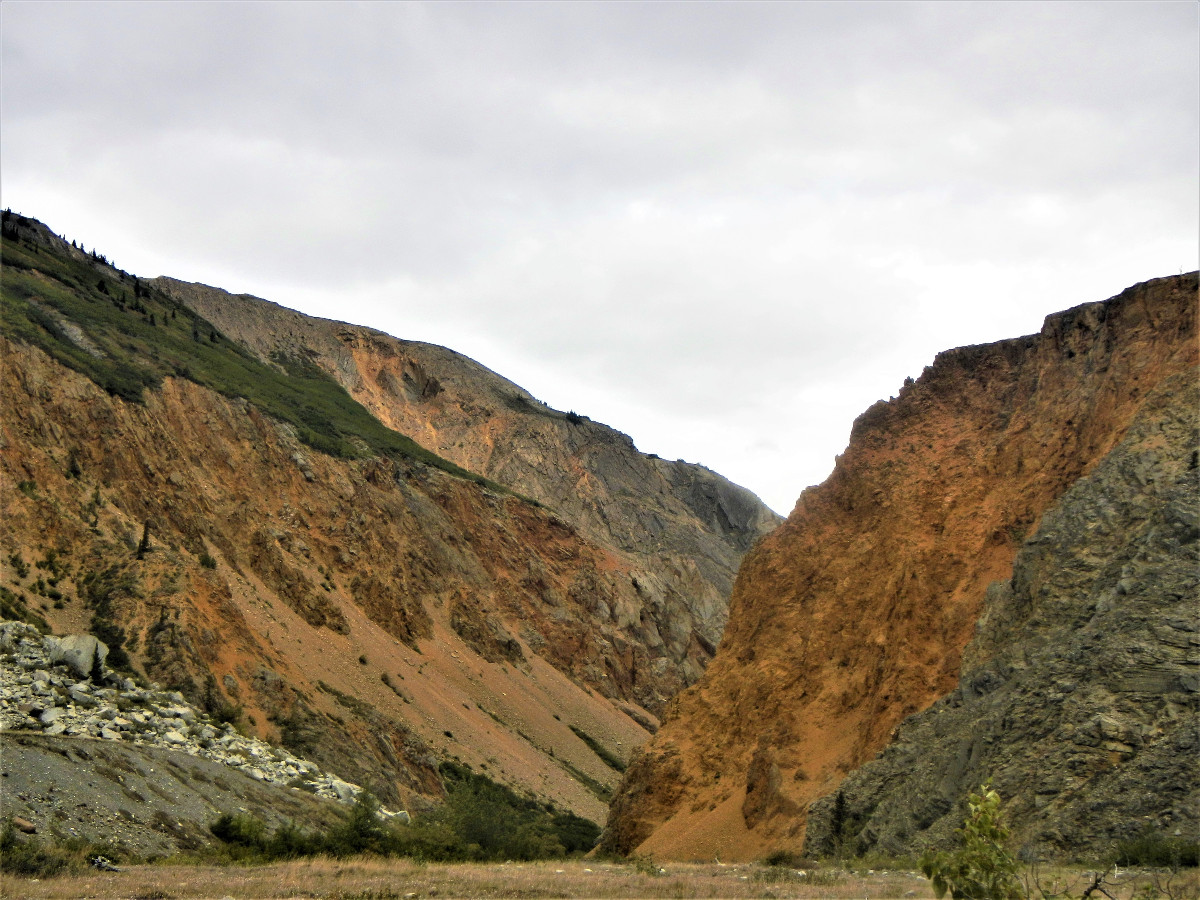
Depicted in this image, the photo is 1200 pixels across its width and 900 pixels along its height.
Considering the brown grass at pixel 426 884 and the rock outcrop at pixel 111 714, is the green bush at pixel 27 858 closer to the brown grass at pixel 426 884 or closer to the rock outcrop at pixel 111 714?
the brown grass at pixel 426 884

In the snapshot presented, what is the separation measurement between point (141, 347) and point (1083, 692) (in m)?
54.9

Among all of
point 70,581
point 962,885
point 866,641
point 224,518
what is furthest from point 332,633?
point 962,885

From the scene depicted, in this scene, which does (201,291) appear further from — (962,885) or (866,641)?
(962,885)

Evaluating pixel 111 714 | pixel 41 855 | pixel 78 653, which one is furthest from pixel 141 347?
pixel 41 855

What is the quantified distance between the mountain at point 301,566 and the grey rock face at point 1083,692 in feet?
73.2

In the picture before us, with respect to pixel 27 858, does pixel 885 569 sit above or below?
above

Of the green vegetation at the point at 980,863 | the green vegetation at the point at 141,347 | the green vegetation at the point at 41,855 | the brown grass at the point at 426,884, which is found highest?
the green vegetation at the point at 141,347

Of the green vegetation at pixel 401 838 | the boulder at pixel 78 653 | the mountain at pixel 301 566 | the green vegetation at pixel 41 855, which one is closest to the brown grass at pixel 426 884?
the green vegetation at pixel 41 855

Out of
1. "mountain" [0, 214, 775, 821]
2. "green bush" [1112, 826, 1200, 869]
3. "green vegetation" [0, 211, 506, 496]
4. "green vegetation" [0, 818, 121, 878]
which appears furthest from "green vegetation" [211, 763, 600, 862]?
"green vegetation" [0, 211, 506, 496]

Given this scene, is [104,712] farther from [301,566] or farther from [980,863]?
[301,566]

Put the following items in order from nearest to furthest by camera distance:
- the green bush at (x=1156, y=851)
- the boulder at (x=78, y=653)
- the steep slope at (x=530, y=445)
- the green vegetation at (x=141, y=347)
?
the green bush at (x=1156, y=851) → the boulder at (x=78, y=653) → the green vegetation at (x=141, y=347) → the steep slope at (x=530, y=445)

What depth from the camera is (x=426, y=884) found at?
1634 centimetres

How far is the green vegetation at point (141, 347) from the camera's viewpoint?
51.6 metres

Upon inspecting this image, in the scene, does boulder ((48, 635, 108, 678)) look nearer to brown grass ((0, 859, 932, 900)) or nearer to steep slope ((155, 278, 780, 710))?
brown grass ((0, 859, 932, 900))
